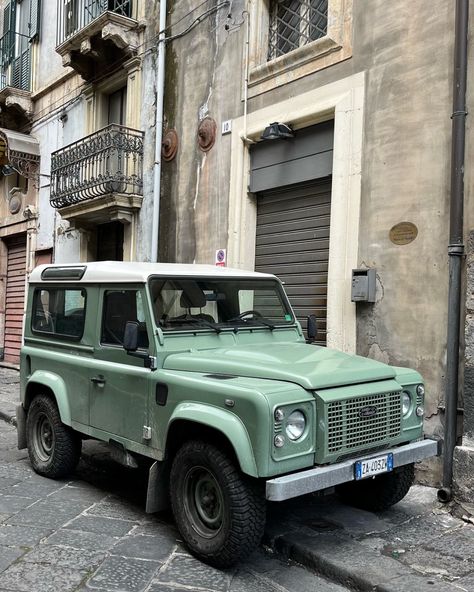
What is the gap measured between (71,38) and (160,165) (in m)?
3.48

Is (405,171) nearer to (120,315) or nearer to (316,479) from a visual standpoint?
(120,315)

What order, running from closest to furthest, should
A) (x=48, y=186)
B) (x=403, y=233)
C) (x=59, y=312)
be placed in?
Result: (x=59, y=312) → (x=403, y=233) → (x=48, y=186)

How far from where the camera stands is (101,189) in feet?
35.4

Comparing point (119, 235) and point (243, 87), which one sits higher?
point (243, 87)

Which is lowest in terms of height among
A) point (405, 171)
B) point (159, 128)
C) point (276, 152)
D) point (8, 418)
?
point (8, 418)

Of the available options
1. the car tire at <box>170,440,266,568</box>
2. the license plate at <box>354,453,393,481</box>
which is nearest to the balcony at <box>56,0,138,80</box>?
the car tire at <box>170,440,266,568</box>

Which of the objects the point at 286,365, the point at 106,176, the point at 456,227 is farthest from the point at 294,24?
the point at 286,365

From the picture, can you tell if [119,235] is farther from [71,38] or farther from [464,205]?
[464,205]

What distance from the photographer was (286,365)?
13.7ft

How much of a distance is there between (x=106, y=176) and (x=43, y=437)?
18.8ft

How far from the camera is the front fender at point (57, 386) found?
18.0 ft

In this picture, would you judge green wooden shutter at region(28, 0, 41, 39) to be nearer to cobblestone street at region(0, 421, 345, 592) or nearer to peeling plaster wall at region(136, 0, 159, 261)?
peeling plaster wall at region(136, 0, 159, 261)

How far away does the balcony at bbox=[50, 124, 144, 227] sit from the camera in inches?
414

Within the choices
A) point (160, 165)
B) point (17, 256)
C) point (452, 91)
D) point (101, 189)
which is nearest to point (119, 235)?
point (101, 189)
